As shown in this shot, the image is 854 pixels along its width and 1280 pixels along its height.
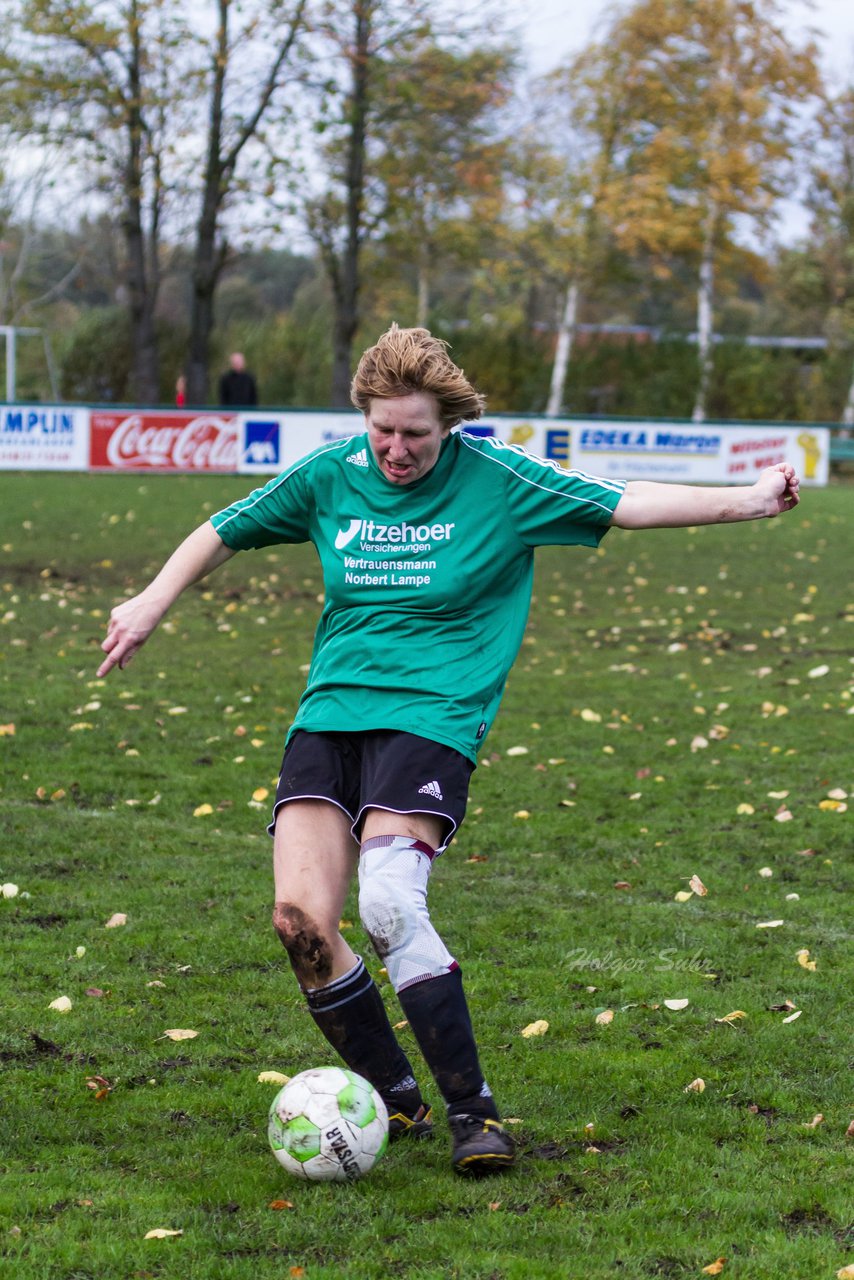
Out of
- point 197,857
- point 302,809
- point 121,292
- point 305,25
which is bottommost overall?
point 197,857

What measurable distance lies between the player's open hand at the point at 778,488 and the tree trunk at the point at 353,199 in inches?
1185

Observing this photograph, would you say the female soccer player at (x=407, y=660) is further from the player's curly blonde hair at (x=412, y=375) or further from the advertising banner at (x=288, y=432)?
the advertising banner at (x=288, y=432)

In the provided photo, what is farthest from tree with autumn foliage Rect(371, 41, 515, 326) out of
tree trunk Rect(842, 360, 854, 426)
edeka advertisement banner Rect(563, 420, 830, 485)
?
edeka advertisement banner Rect(563, 420, 830, 485)

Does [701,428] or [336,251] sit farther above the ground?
[336,251]

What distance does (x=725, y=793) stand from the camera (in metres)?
8.02

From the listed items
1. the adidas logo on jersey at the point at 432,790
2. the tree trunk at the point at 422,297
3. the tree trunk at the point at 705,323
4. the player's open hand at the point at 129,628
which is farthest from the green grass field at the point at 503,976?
the tree trunk at the point at 422,297

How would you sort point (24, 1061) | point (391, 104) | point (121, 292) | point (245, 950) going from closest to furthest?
point (24, 1061), point (245, 950), point (391, 104), point (121, 292)

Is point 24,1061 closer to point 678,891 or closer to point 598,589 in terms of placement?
point 678,891

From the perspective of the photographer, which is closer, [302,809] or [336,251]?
[302,809]

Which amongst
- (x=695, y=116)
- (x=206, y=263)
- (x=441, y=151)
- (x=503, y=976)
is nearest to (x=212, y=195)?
(x=206, y=263)

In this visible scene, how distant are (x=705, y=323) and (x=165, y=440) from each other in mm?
26881

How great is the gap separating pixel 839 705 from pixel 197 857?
17.1 ft

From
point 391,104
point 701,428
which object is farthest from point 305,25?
point 701,428

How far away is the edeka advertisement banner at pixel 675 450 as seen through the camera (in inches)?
1014
